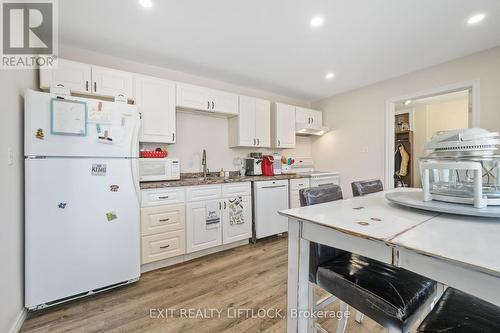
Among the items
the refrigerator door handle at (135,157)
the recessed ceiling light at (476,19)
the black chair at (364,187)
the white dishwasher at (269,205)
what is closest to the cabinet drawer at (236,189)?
the white dishwasher at (269,205)

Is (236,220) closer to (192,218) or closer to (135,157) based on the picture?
(192,218)

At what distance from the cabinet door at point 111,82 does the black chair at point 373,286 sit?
7.88 ft

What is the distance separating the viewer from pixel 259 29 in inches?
81.6

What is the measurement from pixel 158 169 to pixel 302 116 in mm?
2660

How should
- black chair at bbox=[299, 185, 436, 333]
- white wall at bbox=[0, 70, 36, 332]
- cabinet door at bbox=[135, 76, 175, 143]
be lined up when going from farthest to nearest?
cabinet door at bbox=[135, 76, 175, 143] → white wall at bbox=[0, 70, 36, 332] → black chair at bbox=[299, 185, 436, 333]

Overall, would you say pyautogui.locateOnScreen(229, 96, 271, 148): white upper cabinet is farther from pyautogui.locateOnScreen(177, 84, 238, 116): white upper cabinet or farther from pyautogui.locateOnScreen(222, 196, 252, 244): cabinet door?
pyautogui.locateOnScreen(222, 196, 252, 244): cabinet door

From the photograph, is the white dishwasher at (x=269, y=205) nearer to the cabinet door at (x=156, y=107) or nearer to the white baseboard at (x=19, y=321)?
the cabinet door at (x=156, y=107)

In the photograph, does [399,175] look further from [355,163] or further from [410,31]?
[410,31]

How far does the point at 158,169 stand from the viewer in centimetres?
245

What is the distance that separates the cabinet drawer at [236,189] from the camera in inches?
108

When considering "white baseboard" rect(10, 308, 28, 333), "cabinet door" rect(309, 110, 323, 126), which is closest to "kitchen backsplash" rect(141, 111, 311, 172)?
"cabinet door" rect(309, 110, 323, 126)

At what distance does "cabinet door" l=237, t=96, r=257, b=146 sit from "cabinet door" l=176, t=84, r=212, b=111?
0.53m

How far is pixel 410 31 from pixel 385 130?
5.15 feet

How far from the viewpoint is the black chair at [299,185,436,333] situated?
A: 2.81ft
